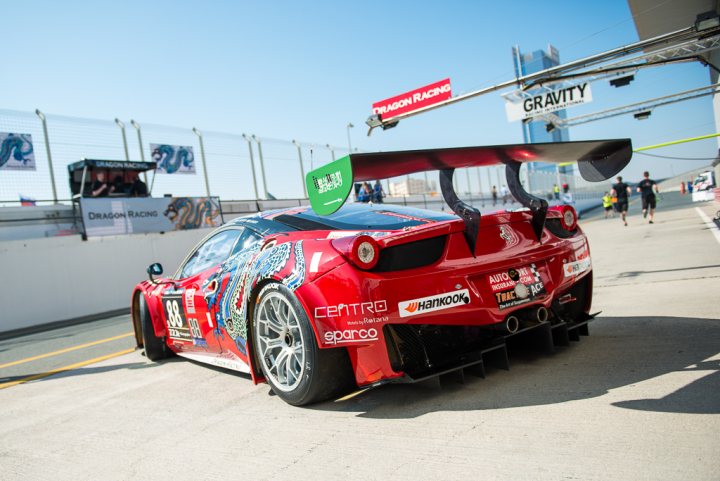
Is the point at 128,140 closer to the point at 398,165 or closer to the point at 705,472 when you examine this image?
the point at 398,165

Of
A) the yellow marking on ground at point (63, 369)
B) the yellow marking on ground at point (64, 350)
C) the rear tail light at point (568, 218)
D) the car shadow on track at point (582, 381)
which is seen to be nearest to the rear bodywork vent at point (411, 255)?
the car shadow on track at point (582, 381)

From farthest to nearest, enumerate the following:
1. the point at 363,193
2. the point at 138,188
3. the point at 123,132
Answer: the point at 363,193, the point at 123,132, the point at 138,188

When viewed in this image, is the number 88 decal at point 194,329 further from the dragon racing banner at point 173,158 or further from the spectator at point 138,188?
the dragon racing banner at point 173,158

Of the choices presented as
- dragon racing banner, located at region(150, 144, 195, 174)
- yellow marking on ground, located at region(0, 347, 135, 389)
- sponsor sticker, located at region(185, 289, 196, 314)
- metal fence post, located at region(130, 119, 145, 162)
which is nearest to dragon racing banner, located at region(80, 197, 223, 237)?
dragon racing banner, located at region(150, 144, 195, 174)

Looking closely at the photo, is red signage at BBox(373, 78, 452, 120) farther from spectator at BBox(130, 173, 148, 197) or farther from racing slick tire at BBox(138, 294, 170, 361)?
racing slick tire at BBox(138, 294, 170, 361)

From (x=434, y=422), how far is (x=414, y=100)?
1124 centimetres

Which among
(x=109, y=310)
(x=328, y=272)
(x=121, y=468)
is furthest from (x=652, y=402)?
(x=109, y=310)

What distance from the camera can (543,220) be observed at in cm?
321

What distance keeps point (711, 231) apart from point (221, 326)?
10.2 metres

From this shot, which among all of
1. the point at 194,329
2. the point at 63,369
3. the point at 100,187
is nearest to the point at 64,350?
the point at 63,369

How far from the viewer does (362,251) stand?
2645mm

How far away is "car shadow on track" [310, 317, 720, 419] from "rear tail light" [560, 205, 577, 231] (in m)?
0.79

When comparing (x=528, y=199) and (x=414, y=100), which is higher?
(x=414, y=100)

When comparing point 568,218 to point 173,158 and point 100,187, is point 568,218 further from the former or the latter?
point 173,158
